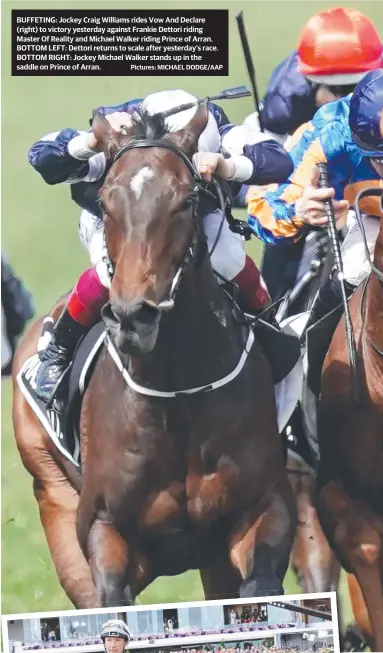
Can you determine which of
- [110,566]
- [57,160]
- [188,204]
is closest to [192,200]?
[188,204]

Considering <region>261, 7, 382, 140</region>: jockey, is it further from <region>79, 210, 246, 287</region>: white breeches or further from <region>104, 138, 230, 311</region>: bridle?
<region>104, 138, 230, 311</region>: bridle

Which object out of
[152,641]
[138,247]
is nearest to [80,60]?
[138,247]

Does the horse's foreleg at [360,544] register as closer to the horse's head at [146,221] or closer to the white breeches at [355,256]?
the white breeches at [355,256]

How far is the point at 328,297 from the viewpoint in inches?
215

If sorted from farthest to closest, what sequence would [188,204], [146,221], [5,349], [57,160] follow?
[5,349], [57,160], [188,204], [146,221]

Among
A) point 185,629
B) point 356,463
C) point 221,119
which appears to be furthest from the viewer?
point 221,119

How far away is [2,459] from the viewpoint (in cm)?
582

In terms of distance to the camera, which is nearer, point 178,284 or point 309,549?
point 178,284

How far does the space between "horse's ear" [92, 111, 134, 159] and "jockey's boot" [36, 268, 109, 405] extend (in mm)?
523

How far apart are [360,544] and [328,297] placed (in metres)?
1.02

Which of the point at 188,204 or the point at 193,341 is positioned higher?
the point at 188,204

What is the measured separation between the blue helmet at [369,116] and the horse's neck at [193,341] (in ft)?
→ 2.54

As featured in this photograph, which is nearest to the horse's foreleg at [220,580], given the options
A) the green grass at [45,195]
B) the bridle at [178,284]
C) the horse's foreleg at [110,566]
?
the green grass at [45,195]

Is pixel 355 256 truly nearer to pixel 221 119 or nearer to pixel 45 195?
pixel 221 119
